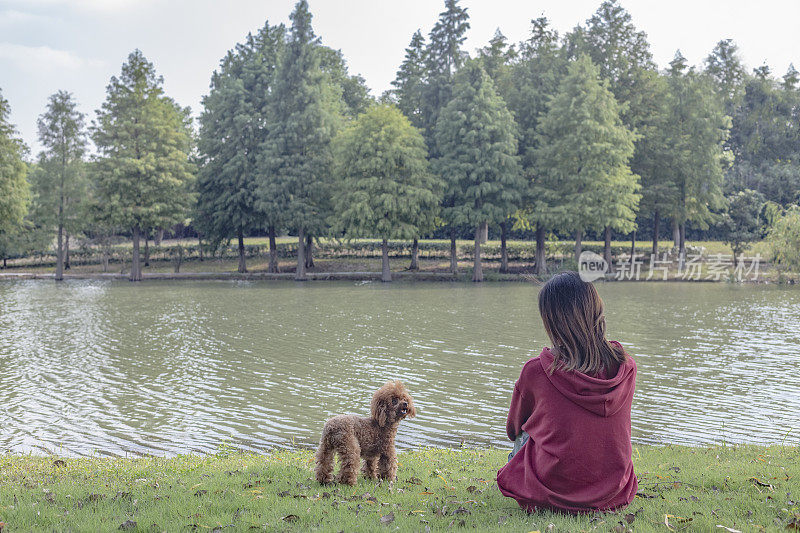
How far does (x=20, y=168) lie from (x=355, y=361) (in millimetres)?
33250

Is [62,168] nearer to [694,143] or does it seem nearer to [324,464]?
[694,143]

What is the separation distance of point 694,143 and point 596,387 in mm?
42954

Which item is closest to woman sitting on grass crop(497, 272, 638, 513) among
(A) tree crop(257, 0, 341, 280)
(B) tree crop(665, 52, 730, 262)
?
(A) tree crop(257, 0, 341, 280)

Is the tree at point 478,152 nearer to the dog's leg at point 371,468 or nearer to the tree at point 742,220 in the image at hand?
the tree at point 742,220

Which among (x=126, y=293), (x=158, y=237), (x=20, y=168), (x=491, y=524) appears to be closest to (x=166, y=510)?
(x=491, y=524)

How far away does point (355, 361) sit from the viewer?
57.3ft

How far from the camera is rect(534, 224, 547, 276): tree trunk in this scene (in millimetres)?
44781

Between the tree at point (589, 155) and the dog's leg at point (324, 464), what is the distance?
35.3 m

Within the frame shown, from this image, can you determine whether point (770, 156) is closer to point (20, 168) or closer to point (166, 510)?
point (20, 168)

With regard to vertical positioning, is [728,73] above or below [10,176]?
above

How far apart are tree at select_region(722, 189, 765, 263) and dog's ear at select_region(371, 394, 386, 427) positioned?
146 ft

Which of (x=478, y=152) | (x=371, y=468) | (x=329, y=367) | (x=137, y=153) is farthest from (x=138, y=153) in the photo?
(x=371, y=468)

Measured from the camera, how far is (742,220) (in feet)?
152

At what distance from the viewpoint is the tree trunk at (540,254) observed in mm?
44781
